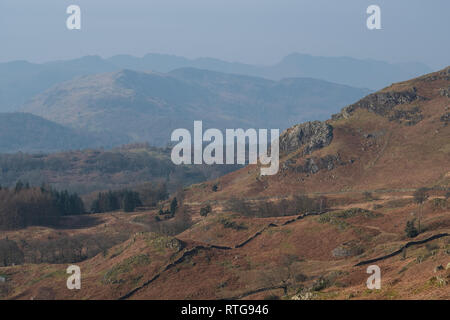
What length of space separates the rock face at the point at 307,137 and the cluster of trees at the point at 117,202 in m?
39.5

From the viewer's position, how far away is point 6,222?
355 feet

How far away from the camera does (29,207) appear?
114 meters

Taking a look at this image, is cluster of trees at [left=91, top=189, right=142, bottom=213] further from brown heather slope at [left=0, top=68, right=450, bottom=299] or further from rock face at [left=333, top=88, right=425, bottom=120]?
rock face at [left=333, top=88, right=425, bottom=120]

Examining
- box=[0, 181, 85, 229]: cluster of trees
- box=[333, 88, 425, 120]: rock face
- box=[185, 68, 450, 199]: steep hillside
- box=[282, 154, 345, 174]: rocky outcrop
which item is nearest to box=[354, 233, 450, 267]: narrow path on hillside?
box=[185, 68, 450, 199]: steep hillside

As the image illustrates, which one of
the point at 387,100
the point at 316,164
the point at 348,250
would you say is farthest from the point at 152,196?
the point at 348,250

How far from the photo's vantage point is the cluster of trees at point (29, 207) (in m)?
109

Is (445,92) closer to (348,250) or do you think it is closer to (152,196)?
(152,196)

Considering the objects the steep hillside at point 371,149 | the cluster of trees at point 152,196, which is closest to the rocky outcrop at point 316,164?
the steep hillside at point 371,149

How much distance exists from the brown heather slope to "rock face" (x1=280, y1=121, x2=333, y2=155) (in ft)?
13.5

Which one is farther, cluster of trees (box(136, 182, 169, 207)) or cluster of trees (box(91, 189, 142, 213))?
cluster of trees (box(136, 182, 169, 207))

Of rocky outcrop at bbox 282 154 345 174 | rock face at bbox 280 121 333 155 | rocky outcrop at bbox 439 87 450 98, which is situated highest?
rocky outcrop at bbox 439 87 450 98

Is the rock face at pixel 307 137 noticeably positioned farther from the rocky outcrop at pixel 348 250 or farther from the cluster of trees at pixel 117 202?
the rocky outcrop at pixel 348 250

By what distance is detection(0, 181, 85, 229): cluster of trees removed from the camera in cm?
10888
